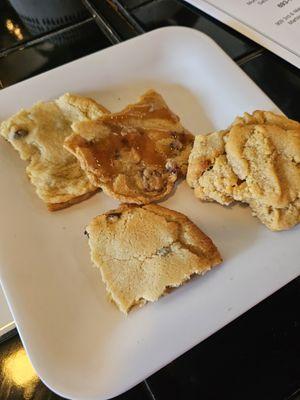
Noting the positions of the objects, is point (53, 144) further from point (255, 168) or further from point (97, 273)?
point (255, 168)

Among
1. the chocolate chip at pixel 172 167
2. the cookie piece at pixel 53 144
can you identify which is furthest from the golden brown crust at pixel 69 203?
the chocolate chip at pixel 172 167

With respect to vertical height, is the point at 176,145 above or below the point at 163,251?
above

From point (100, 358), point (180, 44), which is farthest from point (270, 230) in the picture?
point (180, 44)

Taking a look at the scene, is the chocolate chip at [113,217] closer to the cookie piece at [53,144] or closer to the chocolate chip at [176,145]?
the cookie piece at [53,144]

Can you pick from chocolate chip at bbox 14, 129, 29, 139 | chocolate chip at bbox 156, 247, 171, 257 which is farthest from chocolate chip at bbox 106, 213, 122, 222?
chocolate chip at bbox 14, 129, 29, 139

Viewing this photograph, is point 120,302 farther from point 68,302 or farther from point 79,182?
point 79,182

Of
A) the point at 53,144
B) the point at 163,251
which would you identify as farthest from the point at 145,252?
the point at 53,144

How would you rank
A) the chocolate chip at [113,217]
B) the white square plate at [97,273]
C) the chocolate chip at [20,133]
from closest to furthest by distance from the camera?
1. the white square plate at [97,273]
2. the chocolate chip at [113,217]
3. the chocolate chip at [20,133]

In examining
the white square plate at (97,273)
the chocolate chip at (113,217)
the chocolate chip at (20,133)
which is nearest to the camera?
the white square plate at (97,273)
